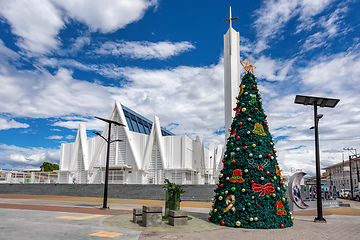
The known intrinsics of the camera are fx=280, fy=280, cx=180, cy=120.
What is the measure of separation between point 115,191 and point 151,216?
20.4 meters

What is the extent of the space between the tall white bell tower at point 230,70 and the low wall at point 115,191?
14.3 m

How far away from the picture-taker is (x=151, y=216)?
10078mm

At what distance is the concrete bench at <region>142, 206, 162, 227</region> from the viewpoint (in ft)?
32.8

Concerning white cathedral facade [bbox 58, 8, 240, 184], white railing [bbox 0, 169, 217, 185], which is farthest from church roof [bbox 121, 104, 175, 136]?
white railing [bbox 0, 169, 217, 185]

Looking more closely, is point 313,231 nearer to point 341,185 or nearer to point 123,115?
point 123,115

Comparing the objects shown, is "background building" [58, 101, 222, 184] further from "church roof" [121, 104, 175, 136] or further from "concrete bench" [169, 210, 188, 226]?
"concrete bench" [169, 210, 188, 226]

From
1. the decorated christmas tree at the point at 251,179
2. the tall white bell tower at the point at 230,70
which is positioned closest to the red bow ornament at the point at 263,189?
the decorated christmas tree at the point at 251,179

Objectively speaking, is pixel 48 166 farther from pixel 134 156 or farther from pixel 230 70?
pixel 230 70

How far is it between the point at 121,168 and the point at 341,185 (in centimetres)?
5971

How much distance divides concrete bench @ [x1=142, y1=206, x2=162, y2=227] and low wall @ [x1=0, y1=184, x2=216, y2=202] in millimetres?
15304

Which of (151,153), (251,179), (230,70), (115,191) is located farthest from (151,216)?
(230,70)

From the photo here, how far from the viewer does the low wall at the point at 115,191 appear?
25.9m

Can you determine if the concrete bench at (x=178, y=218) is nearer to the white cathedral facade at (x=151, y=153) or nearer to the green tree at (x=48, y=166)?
the white cathedral facade at (x=151, y=153)

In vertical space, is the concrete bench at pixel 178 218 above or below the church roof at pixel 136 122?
below
